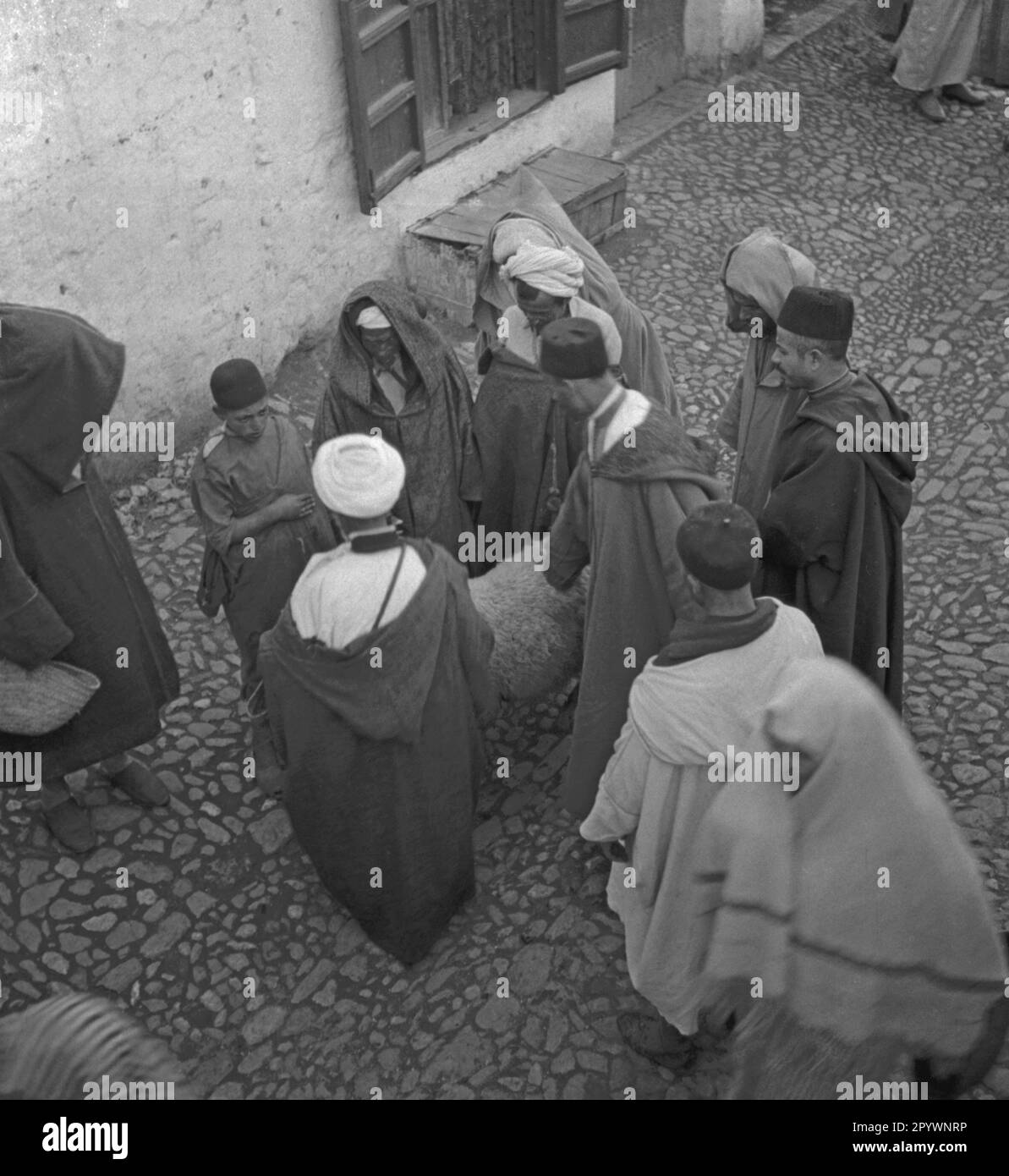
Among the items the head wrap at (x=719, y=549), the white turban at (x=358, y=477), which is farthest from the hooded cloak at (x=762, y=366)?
the white turban at (x=358, y=477)

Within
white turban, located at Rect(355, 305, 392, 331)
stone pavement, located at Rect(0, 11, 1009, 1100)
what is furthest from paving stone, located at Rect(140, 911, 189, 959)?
white turban, located at Rect(355, 305, 392, 331)

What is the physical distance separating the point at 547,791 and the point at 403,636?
5.38ft

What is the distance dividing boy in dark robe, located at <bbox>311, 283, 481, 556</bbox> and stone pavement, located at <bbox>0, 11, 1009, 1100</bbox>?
3.38ft

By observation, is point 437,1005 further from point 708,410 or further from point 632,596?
point 708,410

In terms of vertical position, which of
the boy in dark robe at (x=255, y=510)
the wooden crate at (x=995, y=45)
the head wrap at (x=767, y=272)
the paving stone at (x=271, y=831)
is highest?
the head wrap at (x=767, y=272)

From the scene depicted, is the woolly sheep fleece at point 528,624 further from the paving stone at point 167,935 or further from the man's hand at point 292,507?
the paving stone at point 167,935

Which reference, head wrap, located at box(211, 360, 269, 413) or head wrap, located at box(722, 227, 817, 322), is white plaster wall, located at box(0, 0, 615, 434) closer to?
head wrap, located at box(211, 360, 269, 413)

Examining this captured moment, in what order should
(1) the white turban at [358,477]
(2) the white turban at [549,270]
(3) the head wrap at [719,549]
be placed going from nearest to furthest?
(3) the head wrap at [719,549] < (1) the white turban at [358,477] < (2) the white turban at [549,270]

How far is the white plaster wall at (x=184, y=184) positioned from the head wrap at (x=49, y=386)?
200cm

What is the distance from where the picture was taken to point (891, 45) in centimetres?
1157

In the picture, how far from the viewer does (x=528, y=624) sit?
501 cm

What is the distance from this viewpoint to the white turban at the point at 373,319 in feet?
16.5

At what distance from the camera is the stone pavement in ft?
14.7

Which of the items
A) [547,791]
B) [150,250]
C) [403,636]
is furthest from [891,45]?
[403,636]
